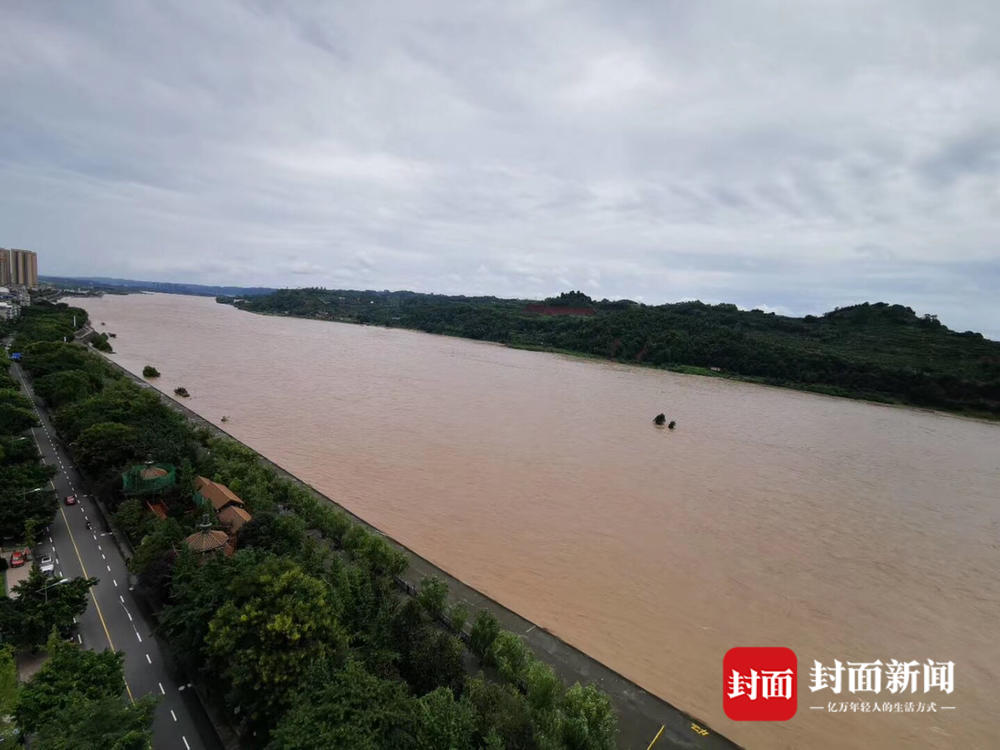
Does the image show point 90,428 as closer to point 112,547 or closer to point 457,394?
point 112,547

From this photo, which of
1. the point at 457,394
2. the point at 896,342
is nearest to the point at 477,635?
the point at 457,394

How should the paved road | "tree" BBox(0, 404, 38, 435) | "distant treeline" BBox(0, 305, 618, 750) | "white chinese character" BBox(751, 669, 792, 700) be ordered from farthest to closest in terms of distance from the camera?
1. "tree" BBox(0, 404, 38, 435)
2. "white chinese character" BBox(751, 669, 792, 700)
3. the paved road
4. "distant treeline" BBox(0, 305, 618, 750)

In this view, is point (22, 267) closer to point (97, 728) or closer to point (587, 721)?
point (97, 728)

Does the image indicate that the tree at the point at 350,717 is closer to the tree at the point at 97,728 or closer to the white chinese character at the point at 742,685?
the tree at the point at 97,728

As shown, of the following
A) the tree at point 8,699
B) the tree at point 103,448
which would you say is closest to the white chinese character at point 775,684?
the tree at point 8,699

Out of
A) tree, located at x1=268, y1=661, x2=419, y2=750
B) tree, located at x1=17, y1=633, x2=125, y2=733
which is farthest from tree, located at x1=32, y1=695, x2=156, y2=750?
tree, located at x1=268, y1=661, x2=419, y2=750

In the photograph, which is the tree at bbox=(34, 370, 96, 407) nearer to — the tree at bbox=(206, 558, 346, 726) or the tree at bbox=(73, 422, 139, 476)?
the tree at bbox=(73, 422, 139, 476)
